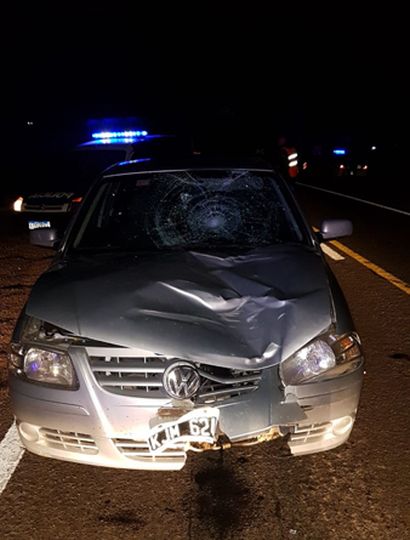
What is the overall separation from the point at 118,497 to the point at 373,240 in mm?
7574

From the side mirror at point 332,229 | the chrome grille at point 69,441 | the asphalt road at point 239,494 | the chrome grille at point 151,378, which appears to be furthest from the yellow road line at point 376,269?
the chrome grille at point 69,441

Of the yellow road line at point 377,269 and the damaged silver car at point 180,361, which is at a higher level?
the damaged silver car at point 180,361

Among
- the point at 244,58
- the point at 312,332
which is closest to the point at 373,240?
the point at 312,332

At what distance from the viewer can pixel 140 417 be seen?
2596 mm

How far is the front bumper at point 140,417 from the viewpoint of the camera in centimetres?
260

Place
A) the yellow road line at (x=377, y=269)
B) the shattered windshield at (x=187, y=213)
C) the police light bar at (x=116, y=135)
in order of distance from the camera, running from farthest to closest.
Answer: the police light bar at (x=116, y=135) < the yellow road line at (x=377, y=269) < the shattered windshield at (x=187, y=213)

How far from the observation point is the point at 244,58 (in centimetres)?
6038

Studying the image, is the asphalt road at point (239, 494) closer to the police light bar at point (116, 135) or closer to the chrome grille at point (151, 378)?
the chrome grille at point (151, 378)

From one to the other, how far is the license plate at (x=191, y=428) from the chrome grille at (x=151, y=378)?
2.4 inches

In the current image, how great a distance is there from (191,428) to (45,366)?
758 mm

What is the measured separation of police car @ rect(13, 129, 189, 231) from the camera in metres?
8.83

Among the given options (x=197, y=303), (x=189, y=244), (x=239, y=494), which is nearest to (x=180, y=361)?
(x=197, y=303)

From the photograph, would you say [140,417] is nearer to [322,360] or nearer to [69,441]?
[69,441]

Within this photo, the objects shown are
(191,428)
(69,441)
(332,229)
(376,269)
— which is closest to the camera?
(191,428)
